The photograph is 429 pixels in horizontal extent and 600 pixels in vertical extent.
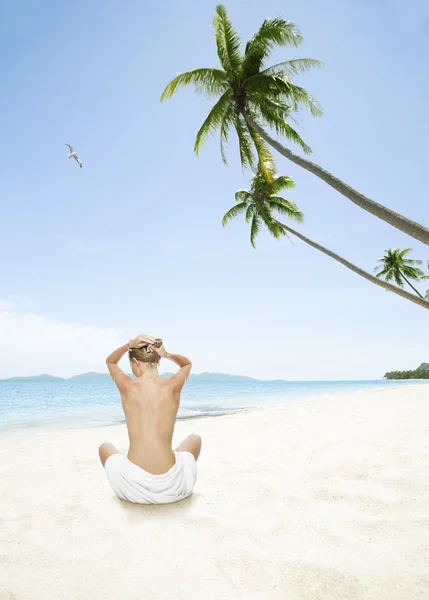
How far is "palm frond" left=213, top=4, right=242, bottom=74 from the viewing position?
10055 millimetres

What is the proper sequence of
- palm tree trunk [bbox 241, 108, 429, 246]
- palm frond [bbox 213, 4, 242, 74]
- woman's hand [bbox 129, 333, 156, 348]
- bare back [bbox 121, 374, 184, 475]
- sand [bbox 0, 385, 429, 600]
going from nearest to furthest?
sand [bbox 0, 385, 429, 600], bare back [bbox 121, 374, 184, 475], woman's hand [bbox 129, 333, 156, 348], palm tree trunk [bbox 241, 108, 429, 246], palm frond [bbox 213, 4, 242, 74]

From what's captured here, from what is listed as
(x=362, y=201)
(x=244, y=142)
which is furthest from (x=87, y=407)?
(x=362, y=201)

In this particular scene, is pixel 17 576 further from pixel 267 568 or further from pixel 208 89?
pixel 208 89

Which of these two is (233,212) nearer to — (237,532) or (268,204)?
(268,204)

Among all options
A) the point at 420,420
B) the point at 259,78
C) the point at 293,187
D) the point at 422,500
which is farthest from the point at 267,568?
the point at 293,187

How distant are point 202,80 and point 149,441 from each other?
9.95 metres

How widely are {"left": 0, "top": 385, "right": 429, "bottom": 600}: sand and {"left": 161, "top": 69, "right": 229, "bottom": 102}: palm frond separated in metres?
9.39

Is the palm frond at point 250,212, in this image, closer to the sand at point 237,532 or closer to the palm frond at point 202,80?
the palm frond at point 202,80

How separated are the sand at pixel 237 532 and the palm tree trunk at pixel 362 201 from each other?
2893 millimetres

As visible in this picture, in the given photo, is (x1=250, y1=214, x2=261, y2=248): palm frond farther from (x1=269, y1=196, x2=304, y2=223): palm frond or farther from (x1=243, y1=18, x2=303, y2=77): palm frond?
(x1=243, y1=18, x2=303, y2=77): palm frond

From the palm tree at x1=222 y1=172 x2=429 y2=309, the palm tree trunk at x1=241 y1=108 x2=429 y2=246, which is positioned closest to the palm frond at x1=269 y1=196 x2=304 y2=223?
the palm tree at x1=222 y1=172 x2=429 y2=309

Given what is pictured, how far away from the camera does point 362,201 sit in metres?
6.37

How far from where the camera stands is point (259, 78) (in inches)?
388

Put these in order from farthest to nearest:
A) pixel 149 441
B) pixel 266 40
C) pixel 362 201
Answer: pixel 266 40 → pixel 362 201 → pixel 149 441
